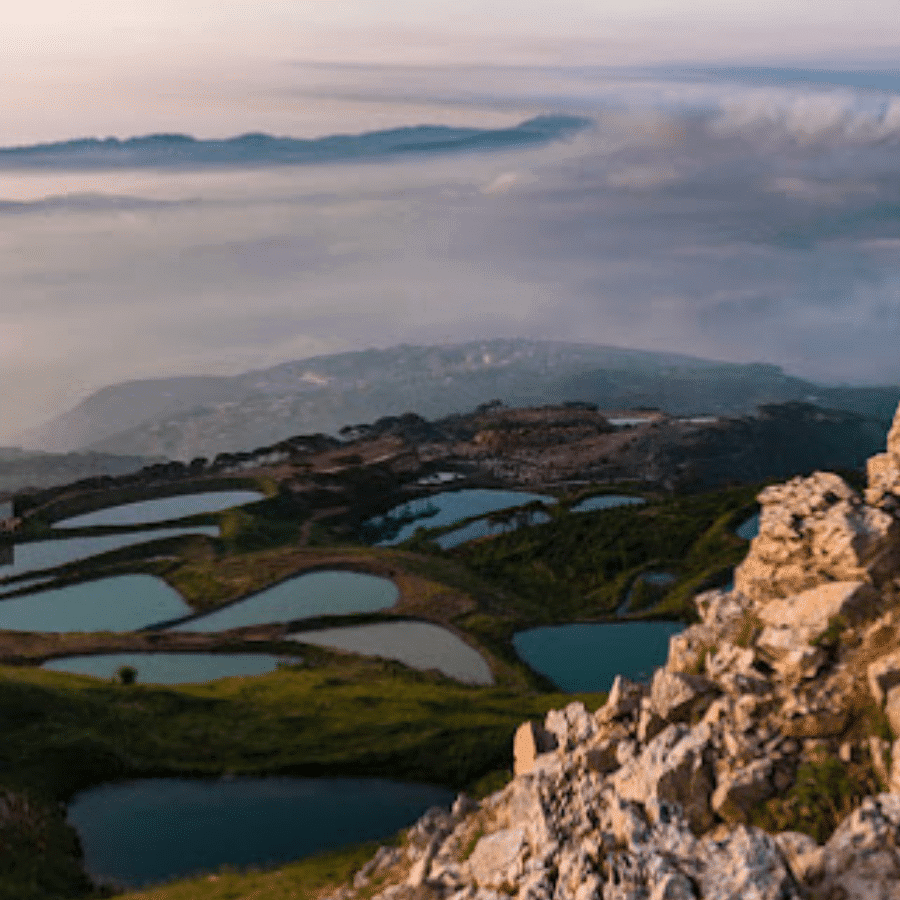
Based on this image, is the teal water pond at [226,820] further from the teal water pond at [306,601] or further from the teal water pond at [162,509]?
the teal water pond at [162,509]

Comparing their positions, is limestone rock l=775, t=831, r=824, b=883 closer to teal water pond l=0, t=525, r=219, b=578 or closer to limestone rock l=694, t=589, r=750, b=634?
limestone rock l=694, t=589, r=750, b=634

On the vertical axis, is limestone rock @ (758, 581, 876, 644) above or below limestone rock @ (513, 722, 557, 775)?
above

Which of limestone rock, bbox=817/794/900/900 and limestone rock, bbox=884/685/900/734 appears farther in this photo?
limestone rock, bbox=884/685/900/734

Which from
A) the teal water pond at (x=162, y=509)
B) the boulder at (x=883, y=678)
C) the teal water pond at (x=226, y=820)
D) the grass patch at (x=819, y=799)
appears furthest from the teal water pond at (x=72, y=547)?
the boulder at (x=883, y=678)

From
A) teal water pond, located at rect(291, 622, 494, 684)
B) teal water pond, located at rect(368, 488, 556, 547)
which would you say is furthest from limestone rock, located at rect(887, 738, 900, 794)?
teal water pond, located at rect(368, 488, 556, 547)

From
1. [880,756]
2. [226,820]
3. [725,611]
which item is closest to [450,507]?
[226,820]

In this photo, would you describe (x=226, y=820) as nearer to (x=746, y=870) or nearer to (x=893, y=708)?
(x=746, y=870)

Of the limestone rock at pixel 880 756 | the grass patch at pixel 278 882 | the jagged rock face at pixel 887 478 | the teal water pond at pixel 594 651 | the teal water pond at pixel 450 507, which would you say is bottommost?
the teal water pond at pixel 450 507
